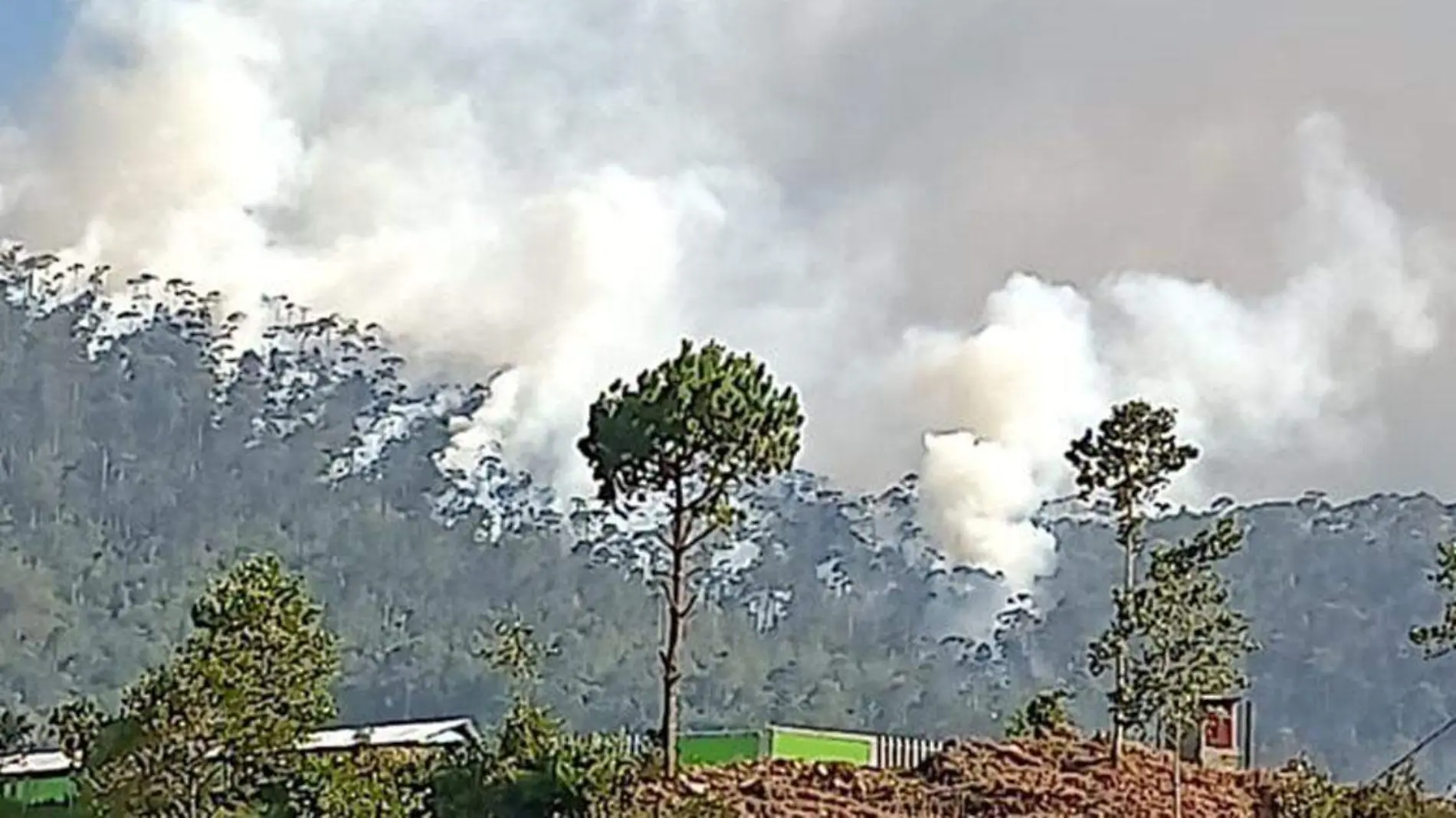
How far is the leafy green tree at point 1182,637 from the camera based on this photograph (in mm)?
29312

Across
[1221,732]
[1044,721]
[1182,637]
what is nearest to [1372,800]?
[1182,637]

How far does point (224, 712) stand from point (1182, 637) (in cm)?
1252

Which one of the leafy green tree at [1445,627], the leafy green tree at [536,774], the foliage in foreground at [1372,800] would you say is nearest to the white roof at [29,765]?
the leafy green tree at [536,774]

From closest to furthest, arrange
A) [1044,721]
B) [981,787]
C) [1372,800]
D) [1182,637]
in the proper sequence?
[1372,800] → [1182,637] → [981,787] → [1044,721]

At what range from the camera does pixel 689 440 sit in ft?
108

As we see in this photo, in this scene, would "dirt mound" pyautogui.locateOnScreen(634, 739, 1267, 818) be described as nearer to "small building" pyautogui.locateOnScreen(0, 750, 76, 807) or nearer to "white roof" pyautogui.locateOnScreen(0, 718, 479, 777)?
"white roof" pyautogui.locateOnScreen(0, 718, 479, 777)

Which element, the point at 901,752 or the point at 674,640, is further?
the point at 901,752

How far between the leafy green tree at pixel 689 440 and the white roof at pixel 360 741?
5.77 meters

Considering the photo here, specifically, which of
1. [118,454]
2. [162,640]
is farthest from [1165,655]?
[118,454]

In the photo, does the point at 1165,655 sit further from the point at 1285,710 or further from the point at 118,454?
the point at 118,454

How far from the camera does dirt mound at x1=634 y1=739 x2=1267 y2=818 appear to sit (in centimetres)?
2958

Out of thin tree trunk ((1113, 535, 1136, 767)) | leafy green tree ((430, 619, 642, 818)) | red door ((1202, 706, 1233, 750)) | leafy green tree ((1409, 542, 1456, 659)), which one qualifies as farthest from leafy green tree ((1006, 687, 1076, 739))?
leafy green tree ((1409, 542, 1456, 659))

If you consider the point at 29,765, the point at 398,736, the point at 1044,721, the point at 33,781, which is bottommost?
the point at 33,781

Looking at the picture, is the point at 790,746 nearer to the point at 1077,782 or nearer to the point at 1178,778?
the point at 1077,782
